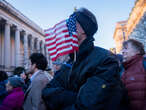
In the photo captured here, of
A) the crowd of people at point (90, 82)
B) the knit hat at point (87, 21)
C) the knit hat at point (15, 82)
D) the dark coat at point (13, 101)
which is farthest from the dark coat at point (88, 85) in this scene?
the knit hat at point (15, 82)

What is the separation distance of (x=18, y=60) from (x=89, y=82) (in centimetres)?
3084

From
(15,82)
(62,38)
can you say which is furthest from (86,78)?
(15,82)

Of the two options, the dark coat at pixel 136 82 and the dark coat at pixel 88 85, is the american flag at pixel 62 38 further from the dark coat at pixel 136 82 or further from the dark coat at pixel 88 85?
the dark coat at pixel 136 82

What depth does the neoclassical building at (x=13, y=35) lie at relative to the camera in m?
26.9

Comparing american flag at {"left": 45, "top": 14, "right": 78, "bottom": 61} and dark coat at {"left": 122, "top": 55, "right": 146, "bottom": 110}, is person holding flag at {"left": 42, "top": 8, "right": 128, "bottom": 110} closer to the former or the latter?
american flag at {"left": 45, "top": 14, "right": 78, "bottom": 61}

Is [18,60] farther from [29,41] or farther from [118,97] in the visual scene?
[118,97]

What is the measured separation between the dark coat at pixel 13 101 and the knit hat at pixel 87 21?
2.57 metres

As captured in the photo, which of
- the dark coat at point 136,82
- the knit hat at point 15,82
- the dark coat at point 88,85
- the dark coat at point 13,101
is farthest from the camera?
the knit hat at point 15,82

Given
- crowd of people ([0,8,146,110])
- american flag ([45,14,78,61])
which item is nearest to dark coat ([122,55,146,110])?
crowd of people ([0,8,146,110])

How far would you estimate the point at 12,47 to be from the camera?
3256cm

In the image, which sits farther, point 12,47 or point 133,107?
point 12,47

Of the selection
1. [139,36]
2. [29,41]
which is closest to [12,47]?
[29,41]

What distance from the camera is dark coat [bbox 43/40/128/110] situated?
1465 millimetres

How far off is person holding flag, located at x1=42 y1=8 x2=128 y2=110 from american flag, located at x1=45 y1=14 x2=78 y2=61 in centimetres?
1
